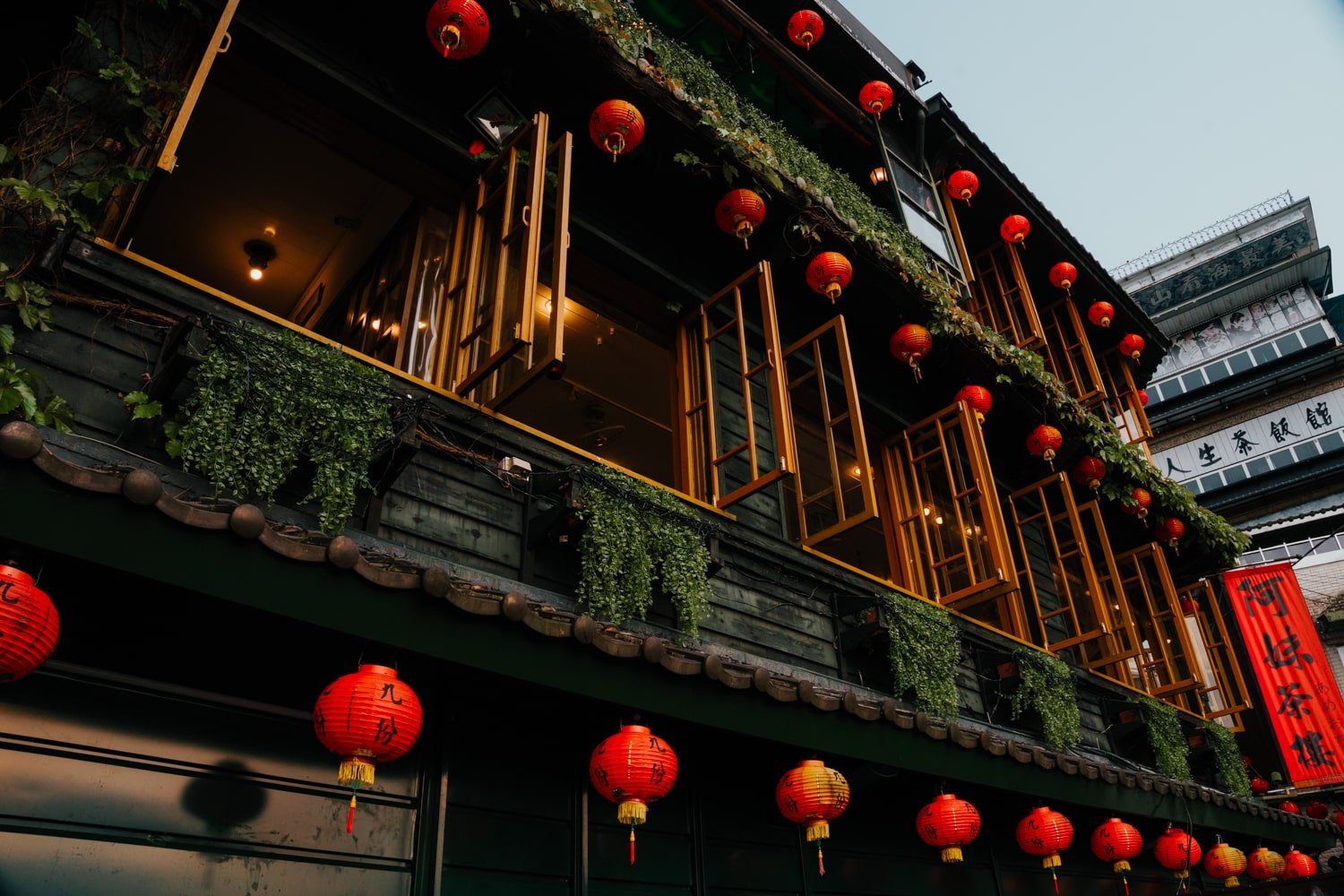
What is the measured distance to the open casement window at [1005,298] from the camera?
13.0 meters

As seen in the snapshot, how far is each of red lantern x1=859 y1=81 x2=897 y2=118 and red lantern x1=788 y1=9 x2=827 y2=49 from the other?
0.96 metres

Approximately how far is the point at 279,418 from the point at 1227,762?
1257cm

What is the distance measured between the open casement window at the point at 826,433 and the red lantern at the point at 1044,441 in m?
2.24

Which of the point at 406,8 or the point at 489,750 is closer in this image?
the point at 489,750

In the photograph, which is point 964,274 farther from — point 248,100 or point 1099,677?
point 248,100

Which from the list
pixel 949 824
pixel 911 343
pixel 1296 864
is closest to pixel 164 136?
pixel 949 824

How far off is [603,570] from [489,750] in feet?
4.24

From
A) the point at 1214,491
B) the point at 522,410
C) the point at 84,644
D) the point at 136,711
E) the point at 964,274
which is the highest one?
the point at 1214,491

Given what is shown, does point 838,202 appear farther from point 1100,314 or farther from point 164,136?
point 1100,314

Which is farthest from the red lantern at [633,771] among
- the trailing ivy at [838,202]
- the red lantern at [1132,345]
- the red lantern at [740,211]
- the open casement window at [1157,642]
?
the red lantern at [1132,345]

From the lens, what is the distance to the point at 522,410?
42.1 ft

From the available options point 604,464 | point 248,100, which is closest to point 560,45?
point 248,100

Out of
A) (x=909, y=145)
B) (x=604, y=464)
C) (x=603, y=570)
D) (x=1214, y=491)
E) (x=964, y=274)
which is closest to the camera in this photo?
(x=603, y=570)

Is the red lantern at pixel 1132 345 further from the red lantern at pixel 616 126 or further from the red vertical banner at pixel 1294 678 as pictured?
the red lantern at pixel 616 126
